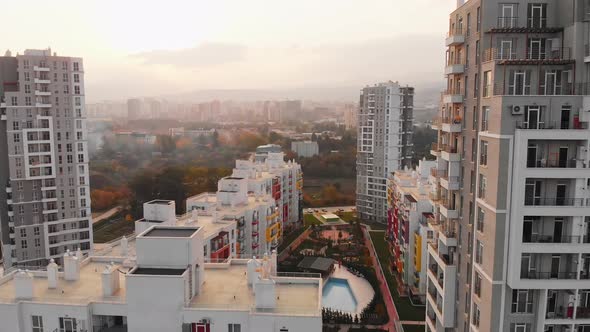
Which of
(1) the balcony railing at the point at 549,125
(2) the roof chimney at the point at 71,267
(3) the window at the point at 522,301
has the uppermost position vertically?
(1) the balcony railing at the point at 549,125

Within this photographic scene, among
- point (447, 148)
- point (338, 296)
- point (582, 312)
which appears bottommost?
point (338, 296)

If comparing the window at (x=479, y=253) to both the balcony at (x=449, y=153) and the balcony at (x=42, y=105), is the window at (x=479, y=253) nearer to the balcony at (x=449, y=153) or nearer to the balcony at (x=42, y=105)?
the balcony at (x=449, y=153)

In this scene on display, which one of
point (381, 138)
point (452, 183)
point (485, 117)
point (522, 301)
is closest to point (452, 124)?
point (452, 183)

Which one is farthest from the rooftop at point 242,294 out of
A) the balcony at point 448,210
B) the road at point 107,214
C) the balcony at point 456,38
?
the road at point 107,214

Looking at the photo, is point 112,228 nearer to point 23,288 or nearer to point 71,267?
point 71,267

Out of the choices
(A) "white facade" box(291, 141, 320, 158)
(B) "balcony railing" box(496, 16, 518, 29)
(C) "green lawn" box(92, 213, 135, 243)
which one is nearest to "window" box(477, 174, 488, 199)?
(B) "balcony railing" box(496, 16, 518, 29)

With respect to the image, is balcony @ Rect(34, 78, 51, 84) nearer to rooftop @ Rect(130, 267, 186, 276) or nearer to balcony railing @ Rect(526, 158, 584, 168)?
rooftop @ Rect(130, 267, 186, 276)

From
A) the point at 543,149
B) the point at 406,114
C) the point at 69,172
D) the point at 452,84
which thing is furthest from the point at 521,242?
the point at 406,114
